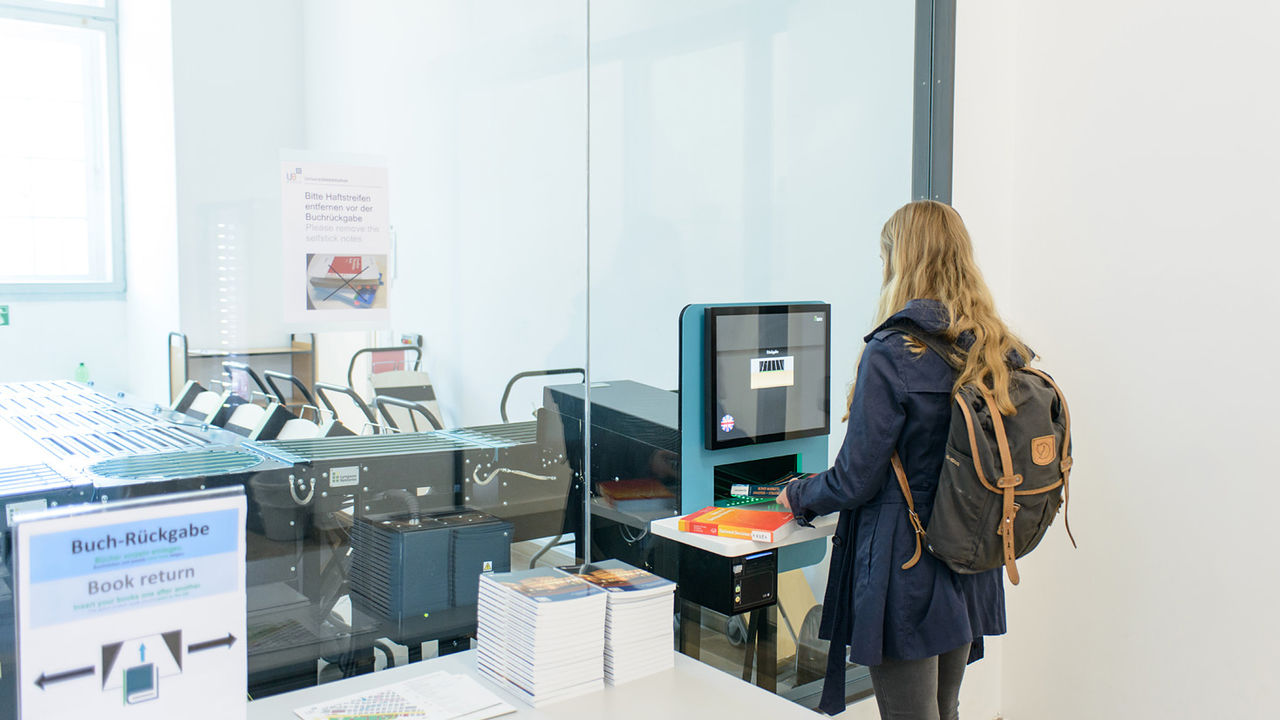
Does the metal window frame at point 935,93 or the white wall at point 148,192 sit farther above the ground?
the metal window frame at point 935,93

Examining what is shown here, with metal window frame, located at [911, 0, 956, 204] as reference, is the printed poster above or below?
below

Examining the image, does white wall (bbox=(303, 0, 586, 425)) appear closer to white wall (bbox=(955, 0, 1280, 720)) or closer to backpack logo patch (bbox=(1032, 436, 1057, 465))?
backpack logo patch (bbox=(1032, 436, 1057, 465))

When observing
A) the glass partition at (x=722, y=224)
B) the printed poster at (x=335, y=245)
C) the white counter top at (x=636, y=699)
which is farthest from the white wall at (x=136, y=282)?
the glass partition at (x=722, y=224)

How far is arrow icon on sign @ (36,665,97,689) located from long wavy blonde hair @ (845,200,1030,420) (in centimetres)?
157

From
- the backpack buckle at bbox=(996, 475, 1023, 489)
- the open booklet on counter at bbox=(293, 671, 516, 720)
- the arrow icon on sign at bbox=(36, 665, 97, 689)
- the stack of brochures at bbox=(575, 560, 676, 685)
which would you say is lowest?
the open booklet on counter at bbox=(293, 671, 516, 720)

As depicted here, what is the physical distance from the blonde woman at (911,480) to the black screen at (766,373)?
381 mm

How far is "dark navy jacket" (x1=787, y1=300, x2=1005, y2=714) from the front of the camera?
82.1 inches

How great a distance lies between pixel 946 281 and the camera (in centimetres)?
222

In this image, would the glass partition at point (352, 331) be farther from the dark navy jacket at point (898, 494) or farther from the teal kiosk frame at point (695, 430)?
the dark navy jacket at point (898, 494)

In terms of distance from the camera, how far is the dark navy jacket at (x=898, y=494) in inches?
82.1

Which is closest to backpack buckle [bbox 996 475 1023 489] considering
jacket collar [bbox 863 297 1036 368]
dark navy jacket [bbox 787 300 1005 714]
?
dark navy jacket [bbox 787 300 1005 714]

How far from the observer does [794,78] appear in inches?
116

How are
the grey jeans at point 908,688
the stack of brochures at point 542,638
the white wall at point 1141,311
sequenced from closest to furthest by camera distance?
the stack of brochures at point 542,638, the grey jeans at point 908,688, the white wall at point 1141,311

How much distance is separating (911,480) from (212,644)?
147 cm
